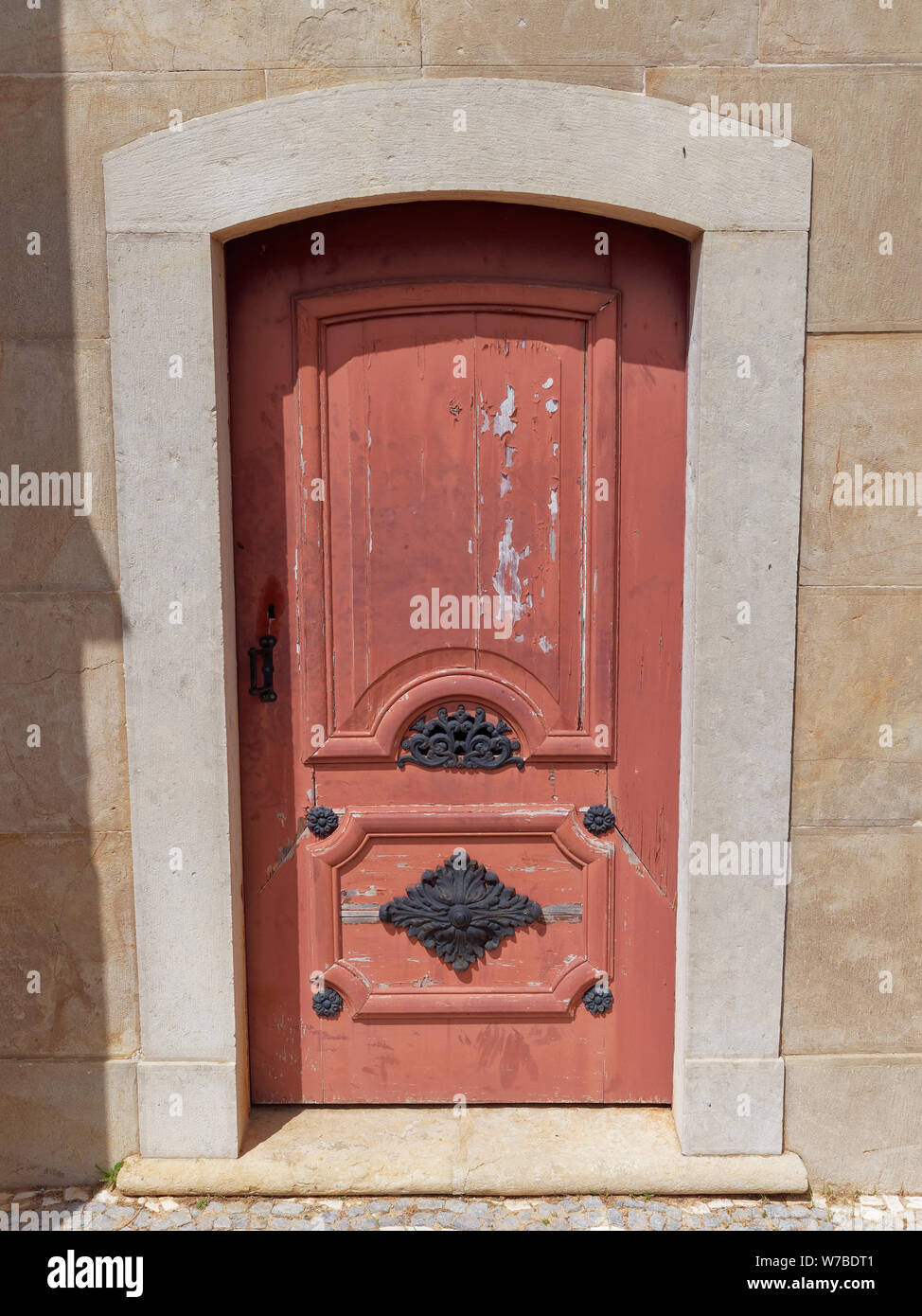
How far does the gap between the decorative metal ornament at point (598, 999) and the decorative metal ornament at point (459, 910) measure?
1.03ft

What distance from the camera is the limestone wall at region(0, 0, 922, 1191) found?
2.74 m

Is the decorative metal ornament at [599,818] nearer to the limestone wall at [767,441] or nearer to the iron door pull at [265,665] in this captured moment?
the limestone wall at [767,441]

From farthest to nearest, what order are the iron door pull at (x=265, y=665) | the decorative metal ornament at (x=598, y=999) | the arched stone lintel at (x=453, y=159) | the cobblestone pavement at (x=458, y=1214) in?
the decorative metal ornament at (x=598, y=999) < the iron door pull at (x=265, y=665) < the cobblestone pavement at (x=458, y=1214) < the arched stone lintel at (x=453, y=159)

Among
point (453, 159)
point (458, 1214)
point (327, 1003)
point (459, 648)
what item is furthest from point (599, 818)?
point (453, 159)

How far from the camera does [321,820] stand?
317 cm

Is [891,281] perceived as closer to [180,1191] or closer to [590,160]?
[590,160]

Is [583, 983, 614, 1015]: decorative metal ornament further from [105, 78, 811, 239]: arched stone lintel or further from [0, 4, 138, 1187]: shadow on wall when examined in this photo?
[105, 78, 811, 239]: arched stone lintel

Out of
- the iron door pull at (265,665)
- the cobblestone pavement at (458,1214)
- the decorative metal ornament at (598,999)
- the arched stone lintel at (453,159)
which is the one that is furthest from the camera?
the decorative metal ornament at (598,999)

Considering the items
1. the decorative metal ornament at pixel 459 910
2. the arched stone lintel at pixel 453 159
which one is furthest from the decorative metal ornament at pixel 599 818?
the arched stone lintel at pixel 453 159

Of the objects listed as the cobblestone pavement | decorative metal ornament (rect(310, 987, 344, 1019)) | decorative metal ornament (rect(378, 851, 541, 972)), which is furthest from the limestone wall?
decorative metal ornament (rect(378, 851, 541, 972))

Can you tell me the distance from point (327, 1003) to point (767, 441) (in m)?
2.27

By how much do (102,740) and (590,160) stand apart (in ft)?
7.35

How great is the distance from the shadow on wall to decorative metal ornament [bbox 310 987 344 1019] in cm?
58

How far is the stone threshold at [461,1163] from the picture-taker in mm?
3004
